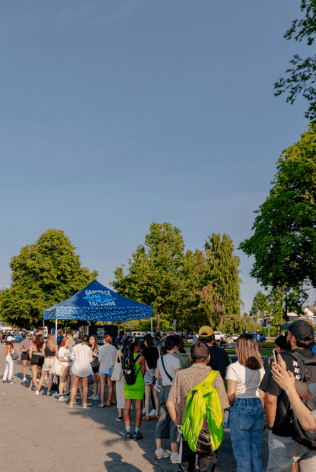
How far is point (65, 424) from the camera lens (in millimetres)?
8273

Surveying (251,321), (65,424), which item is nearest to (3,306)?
(251,321)

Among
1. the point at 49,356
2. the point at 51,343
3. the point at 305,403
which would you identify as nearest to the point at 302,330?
the point at 305,403

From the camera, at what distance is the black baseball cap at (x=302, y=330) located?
3441 millimetres

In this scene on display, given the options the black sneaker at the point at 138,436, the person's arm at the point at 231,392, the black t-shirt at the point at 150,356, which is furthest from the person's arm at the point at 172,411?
the black t-shirt at the point at 150,356

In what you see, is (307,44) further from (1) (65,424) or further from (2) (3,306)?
(2) (3,306)

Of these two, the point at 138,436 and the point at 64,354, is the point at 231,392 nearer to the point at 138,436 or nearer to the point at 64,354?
the point at 138,436

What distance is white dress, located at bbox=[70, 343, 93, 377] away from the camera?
998 centimetres

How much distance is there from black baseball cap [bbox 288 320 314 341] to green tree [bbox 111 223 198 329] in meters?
38.2

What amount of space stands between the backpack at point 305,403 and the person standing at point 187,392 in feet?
3.20

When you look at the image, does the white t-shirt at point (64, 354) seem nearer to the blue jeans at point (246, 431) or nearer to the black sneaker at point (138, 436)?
the black sneaker at point (138, 436)

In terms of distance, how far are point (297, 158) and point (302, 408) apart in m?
28.2

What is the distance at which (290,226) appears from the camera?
28250 millimetres

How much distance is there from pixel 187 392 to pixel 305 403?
4.89 ft

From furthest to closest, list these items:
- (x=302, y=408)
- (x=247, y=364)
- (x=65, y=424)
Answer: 1. (x=65, y=424)
2. (x=247, y=364)
3. (x=302, y=408)
